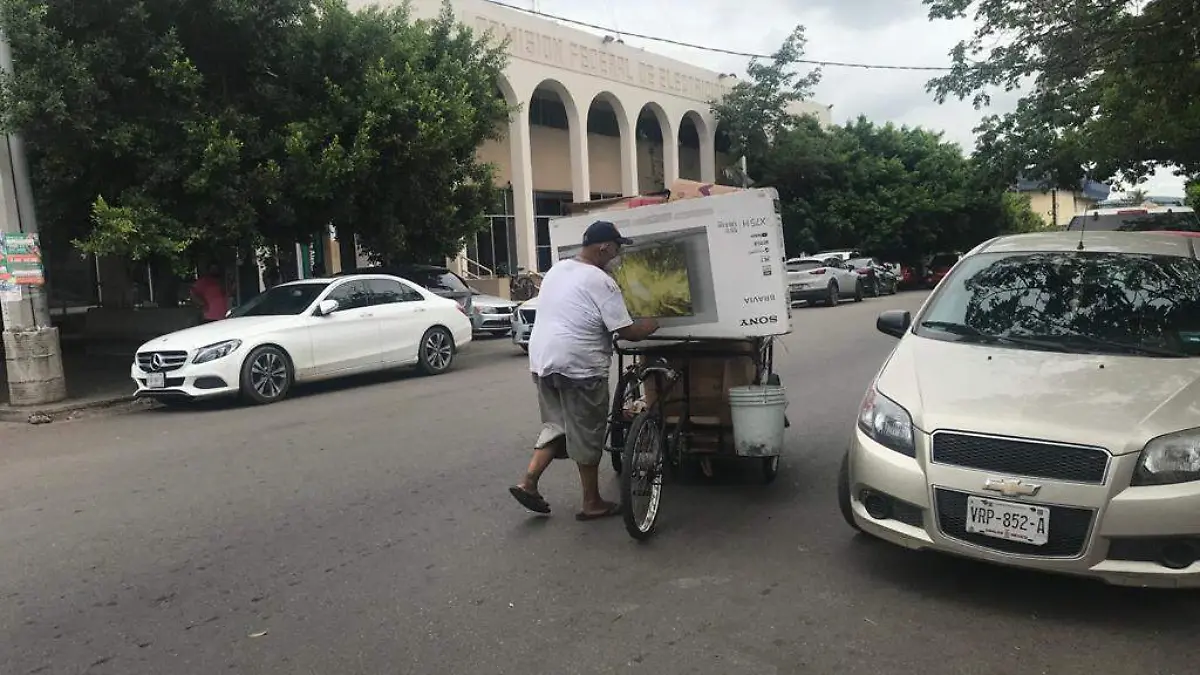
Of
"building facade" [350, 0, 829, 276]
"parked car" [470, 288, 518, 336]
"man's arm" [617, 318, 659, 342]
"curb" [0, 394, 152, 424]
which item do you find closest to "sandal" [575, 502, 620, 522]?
"man's arm" [617, 318, 659, 342]

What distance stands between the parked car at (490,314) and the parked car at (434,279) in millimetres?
453

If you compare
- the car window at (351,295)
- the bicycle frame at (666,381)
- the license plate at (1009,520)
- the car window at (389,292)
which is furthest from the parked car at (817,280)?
the license plate at (1009,520)

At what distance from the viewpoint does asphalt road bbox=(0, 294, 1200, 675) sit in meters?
3.58

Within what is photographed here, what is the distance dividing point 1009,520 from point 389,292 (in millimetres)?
10014

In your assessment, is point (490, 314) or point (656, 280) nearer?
point (656, 280)

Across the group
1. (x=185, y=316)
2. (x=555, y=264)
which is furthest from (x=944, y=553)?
(x=185, y=316)

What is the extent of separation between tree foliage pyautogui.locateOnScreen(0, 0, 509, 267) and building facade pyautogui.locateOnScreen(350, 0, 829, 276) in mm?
6481

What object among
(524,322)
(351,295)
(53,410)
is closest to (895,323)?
(351,295)

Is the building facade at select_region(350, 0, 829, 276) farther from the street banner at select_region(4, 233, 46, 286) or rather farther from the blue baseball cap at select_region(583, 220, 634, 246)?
the blue baseball cap at select_region(583, 220, 634, 246)

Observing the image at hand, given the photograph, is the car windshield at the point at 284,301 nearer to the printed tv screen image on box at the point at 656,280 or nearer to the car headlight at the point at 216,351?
the car headlight at the point at 216,351

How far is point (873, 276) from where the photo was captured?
1176 inches

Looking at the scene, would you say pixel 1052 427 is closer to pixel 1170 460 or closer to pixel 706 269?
pixel 1170 460

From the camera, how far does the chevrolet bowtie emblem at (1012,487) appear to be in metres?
3.63

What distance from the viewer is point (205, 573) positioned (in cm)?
469
